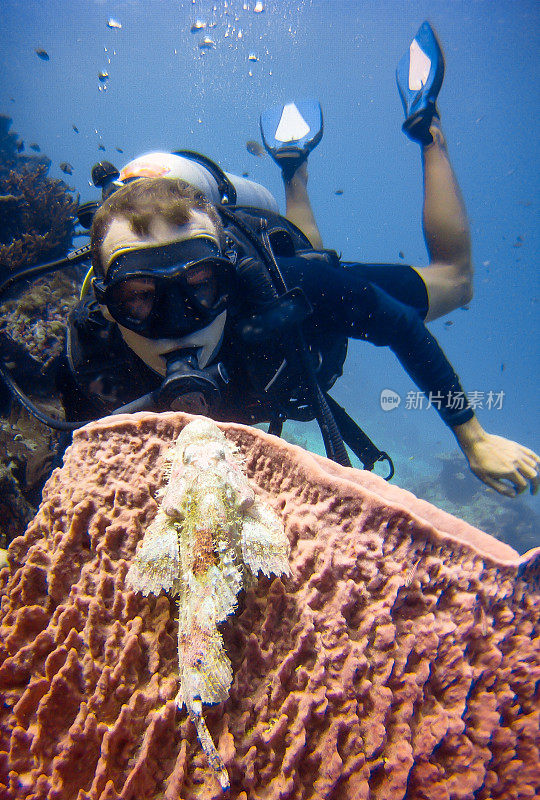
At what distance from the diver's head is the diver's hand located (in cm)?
290

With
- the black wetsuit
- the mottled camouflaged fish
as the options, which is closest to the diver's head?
the black wetsuit

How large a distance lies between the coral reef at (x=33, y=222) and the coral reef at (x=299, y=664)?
6.43 meters

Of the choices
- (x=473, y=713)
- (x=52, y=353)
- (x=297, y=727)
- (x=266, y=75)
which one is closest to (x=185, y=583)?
(x=297, y=727)

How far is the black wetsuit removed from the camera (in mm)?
3246

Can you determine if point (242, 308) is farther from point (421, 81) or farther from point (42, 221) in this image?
point (42, 221)

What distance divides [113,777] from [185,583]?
0.59 m

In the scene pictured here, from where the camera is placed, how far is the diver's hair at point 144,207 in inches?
100

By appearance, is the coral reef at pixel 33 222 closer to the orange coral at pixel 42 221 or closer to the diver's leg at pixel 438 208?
the orange coral at pixel 42 221

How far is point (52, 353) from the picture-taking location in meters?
5.03

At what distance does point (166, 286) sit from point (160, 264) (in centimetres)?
16

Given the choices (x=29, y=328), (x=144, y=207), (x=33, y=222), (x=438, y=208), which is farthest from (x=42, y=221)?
(x=438, y=208)

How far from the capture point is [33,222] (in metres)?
6.89

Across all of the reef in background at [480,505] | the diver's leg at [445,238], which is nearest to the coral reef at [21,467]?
the diver's leg at [445,238]

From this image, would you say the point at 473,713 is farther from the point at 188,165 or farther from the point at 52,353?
the point at 52,353
